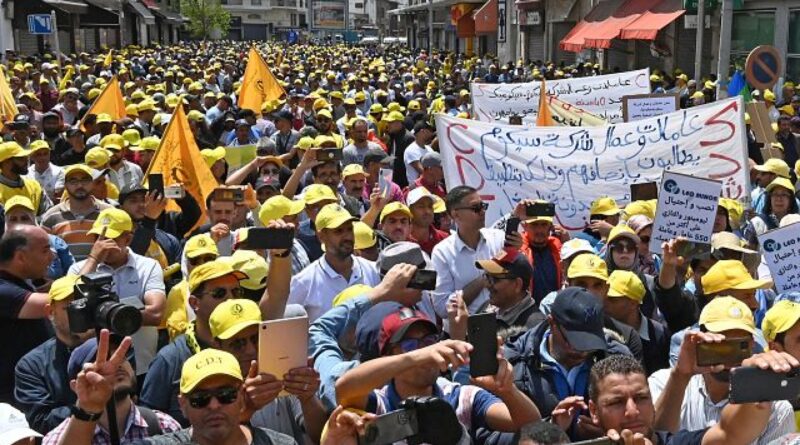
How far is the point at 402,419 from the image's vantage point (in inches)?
114

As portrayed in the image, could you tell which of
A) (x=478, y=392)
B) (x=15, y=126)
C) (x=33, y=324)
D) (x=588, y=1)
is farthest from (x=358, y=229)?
(x=588, y=1)

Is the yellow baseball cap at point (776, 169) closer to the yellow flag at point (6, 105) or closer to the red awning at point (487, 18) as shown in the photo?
the yellow flag at point (6, 105)

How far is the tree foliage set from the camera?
94.9m

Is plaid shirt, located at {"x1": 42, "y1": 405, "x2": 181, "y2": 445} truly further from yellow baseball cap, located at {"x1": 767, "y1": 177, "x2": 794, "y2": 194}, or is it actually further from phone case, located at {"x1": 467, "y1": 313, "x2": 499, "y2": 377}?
yellow baseball cap, located at {"x1": 767, "y1": 177, "x2": 794, "y2": 194}

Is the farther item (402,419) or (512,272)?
(512,272)

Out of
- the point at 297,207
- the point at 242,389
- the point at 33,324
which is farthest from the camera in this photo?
the point at 297,207

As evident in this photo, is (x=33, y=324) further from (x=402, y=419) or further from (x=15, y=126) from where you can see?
(x=15, y=126)

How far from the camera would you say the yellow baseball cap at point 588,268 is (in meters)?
5.03

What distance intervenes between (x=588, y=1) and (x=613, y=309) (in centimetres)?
3272

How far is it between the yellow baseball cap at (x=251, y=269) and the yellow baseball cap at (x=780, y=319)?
7.69 ft

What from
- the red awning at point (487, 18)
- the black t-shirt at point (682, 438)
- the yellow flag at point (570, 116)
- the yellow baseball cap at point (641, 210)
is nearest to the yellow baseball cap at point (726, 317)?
the black t-shirt at point (682, 438)

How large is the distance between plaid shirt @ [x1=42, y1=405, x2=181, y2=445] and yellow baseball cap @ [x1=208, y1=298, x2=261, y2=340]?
38cm

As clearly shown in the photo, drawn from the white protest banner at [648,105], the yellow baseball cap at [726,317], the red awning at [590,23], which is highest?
the red awning at [590,23]

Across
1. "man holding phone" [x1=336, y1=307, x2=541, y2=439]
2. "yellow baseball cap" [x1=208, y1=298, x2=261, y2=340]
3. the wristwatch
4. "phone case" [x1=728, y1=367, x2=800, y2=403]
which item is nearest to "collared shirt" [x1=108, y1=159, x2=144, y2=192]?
"yellow baseball cap" [x1=208, y1=298, x2=261, y2=340]
